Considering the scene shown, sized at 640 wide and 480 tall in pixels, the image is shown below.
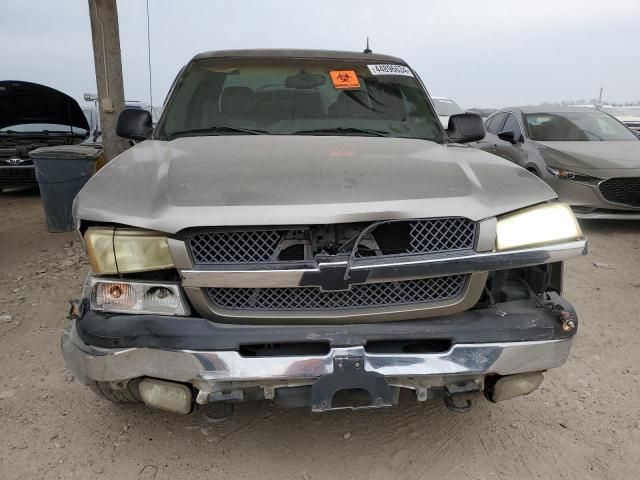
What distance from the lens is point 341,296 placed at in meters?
2.11

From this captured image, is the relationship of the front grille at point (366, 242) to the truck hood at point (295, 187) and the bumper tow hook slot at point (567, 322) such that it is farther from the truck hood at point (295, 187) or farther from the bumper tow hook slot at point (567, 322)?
the bumper tow hook slot at point (567, 322)

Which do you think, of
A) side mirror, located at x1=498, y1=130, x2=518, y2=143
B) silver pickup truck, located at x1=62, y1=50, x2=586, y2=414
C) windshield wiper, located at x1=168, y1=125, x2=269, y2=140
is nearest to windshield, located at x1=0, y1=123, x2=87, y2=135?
side mirror, located at x1=498, y1=130, x2=518, y2=143

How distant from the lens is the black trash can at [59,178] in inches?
246

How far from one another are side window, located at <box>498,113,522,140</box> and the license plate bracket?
21.8 ft

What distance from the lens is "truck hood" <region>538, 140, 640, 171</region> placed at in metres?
6.47

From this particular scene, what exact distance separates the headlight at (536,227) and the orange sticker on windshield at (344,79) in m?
1.64

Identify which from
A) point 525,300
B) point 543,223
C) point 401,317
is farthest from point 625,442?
point 401,317

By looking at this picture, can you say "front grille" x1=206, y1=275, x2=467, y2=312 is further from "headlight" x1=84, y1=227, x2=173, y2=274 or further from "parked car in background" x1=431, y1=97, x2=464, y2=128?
"parked car in background" x1=431, y1=97, x2=464, y2=128

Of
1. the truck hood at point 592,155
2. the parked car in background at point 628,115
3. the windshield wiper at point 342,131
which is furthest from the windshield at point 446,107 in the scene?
the windshield wiper at point 342,131

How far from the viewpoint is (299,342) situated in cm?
200

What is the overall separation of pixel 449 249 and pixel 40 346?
2.86 m

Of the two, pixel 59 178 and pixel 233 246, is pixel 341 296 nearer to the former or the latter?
pixel 233 246

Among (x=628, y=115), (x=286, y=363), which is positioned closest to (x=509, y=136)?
(x=286, y=363)

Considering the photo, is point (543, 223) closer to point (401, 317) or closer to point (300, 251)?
point (401, 317)
